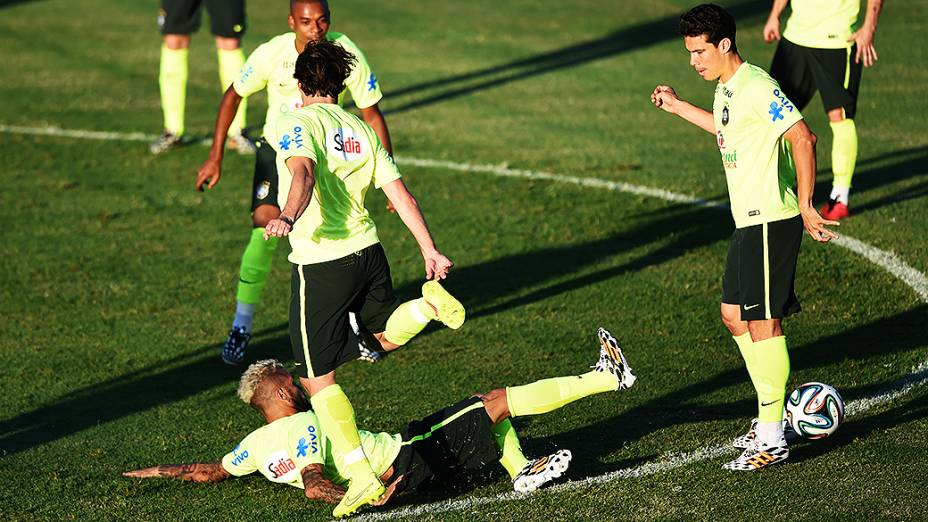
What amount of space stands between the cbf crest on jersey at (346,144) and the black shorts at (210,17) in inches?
347

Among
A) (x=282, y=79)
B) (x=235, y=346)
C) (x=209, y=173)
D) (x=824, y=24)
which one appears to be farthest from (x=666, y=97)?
(x=824, y=24)

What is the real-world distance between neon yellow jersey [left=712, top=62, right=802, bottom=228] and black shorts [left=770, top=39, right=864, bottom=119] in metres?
4.76

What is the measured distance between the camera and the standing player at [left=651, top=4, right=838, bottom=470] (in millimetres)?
6664

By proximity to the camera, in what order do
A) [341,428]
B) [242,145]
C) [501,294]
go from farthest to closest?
1. [242,145]
2. [501,294]
3. [341,428]

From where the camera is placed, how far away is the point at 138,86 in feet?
60.8

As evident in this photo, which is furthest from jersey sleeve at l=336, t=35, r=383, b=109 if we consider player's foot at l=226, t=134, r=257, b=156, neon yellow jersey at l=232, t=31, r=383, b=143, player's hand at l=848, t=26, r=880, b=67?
player's foot at l=226, t=134, r=257, b=156

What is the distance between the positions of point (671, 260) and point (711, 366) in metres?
2.51

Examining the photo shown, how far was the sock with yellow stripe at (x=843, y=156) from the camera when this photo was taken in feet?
37.2

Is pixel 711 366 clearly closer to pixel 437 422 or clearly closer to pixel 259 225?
pixel 437 422

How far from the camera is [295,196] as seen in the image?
616 cm

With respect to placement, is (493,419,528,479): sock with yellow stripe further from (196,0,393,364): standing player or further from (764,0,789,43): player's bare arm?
(764,0,789,43): player's bare arm

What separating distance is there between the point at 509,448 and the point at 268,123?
378 cm

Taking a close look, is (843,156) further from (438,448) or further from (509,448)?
(438,448)

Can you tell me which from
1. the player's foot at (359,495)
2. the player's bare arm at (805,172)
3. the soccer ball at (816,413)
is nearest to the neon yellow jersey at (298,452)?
the player's foot at (359,495)
